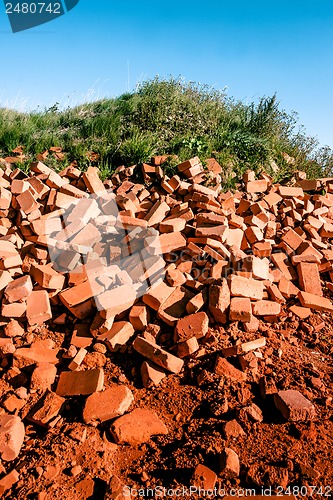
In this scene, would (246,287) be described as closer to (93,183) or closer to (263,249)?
(263,249)

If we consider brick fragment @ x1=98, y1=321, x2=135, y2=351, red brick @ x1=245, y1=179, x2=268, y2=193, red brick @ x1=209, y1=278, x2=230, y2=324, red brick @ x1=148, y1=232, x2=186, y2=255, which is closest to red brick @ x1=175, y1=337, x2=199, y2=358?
red brick @ x1=209, y1=278, x2=230, y2=324

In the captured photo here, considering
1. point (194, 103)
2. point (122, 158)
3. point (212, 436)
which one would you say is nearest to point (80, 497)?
point (212, 436)

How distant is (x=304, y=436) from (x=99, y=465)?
127 cm

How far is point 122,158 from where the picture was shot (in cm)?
591

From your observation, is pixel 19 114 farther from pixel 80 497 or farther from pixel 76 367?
pixel 80 497

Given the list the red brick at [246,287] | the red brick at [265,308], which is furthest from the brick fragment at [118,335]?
the red brick at [265,308]

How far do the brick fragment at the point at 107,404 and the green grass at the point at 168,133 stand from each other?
335 cm

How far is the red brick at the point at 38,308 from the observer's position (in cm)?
343

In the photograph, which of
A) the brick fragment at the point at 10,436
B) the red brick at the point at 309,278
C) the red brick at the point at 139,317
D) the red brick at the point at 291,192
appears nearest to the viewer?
Answer: the brick fragment at the point at 10,436

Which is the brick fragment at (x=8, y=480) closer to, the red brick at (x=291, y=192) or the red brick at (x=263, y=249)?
the red brick at (x=263, y=249)

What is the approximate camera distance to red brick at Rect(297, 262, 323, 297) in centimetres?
410

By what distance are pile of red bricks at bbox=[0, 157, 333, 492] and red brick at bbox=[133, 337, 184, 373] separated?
10 millimetres

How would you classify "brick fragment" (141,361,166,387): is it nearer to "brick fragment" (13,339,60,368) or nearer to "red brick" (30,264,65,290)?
"brick fragment" (13,339,60,368)

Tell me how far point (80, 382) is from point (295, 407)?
150 centimetres
